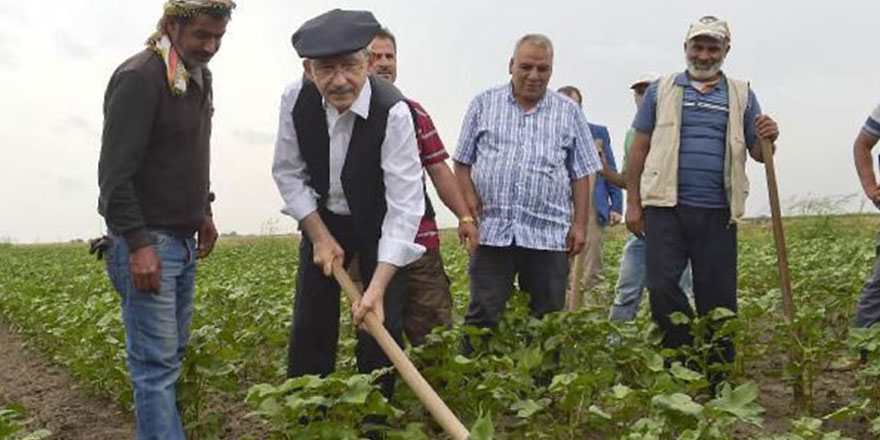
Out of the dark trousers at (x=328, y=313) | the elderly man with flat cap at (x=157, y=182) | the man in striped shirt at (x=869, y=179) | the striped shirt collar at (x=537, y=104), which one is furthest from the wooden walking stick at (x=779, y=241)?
the elderly man with flat cap at (x=157, y=182)

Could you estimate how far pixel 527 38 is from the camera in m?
4.61

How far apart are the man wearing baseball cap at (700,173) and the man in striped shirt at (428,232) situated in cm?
84

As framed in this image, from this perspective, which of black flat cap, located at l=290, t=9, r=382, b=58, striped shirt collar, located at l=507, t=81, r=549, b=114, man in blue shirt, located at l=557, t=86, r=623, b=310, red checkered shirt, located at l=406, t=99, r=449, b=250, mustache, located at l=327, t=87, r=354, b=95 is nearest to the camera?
black flat cap, located at l=290, t=9, r=382, b=58

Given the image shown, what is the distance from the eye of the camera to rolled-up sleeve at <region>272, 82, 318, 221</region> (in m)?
3.53

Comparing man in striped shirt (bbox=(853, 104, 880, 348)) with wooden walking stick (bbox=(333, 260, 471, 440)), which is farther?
man in striped shirt (bbox=(853, 104, 880, 348))

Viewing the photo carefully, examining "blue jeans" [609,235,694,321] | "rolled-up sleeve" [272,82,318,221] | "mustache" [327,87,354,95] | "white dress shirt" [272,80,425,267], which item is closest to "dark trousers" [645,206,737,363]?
"blue jeans" [609,235,694,321]

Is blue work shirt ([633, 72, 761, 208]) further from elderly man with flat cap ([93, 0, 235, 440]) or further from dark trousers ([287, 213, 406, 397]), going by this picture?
elderly man with flat cap ([93, 0, 235, 440])

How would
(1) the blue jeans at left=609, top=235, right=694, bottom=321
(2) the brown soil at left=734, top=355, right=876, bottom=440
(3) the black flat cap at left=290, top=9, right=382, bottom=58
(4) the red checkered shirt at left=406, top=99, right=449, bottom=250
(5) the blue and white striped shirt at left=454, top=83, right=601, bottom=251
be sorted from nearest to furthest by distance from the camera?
Answer: (3) the black flat cap at left=290, top=9, right=382, bottom=58 → (4) the red checkered shirt at left=406, top=99, right=449, bottom=250 → (2) the brown soil at left=734, top=355, right=876, bottom=440 → (5) the blue and white striped shirt at left=454, top=83, right=601, bottom=251 → (1) the blue jeans at left=609, top=235, right=694, bottom=321

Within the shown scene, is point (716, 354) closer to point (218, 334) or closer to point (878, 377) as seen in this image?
point (878, 377)

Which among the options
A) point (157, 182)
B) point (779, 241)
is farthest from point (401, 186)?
point (779, 241)

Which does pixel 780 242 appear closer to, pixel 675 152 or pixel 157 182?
pixel 675 152

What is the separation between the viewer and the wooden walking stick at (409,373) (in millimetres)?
2850

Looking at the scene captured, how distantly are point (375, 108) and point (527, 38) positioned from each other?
1.45 metres

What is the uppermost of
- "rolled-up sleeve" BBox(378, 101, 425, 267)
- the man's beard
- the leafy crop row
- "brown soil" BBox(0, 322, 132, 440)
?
the man's beard
